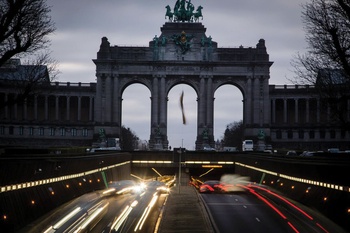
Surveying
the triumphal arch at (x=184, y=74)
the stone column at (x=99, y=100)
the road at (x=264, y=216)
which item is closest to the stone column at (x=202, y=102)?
the triumphal arch at (x=184, y=74)

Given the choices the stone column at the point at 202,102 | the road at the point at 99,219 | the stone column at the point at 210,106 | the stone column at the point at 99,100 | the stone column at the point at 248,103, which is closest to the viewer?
the road at the point at 99,219

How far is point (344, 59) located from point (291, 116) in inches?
5549

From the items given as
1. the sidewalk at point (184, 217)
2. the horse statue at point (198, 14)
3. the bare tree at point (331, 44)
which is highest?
the horse statue at point (198, 14)

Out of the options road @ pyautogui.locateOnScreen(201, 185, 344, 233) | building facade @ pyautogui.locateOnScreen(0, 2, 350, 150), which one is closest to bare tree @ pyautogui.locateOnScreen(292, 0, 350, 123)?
road @ pyautogui.locateOnScreen(201, 185, 344, 233)

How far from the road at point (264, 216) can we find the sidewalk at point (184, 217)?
0.83 meters

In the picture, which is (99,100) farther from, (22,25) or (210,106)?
(22,25)

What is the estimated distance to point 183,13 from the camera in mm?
178750

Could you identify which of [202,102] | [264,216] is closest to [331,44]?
[264,216]

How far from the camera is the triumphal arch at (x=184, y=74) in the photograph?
174 m

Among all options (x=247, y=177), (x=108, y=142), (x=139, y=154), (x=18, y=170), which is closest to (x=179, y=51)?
(x=108, y=142)

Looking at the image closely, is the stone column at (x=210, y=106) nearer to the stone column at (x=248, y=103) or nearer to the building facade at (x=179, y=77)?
the building facade at (x=179, y=77)

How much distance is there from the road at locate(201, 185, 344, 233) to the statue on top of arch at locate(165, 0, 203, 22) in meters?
117

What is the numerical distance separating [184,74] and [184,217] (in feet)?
422

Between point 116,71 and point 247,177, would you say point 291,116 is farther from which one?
point 247,177
